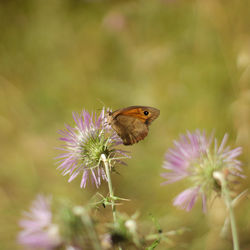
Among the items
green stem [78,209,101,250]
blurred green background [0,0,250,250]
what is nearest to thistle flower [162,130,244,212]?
green stem [78,209,101,250]

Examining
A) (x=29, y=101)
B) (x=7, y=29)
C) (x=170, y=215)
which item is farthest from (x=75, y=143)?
(x=7, y=29)

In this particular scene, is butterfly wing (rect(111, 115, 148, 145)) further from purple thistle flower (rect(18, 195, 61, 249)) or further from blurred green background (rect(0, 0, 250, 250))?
blurred green background (rect(0, 0, 250, 250))

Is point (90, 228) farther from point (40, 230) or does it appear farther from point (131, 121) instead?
point (131, 121)

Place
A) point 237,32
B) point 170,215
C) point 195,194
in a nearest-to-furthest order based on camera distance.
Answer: point 195,194 < point 170,215 < point 237,32

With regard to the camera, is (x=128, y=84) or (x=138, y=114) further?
(x=128, y=84)

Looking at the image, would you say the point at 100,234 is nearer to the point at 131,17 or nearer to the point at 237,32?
the point at 237,32

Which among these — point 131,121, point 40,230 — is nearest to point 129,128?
point 131,121
